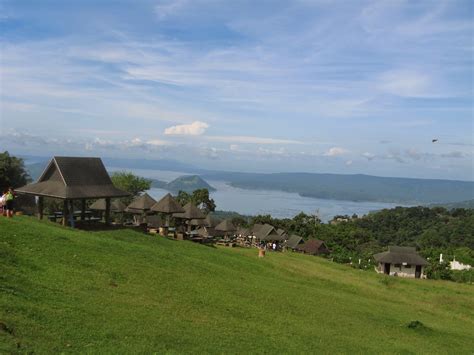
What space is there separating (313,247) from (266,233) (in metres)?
7.77

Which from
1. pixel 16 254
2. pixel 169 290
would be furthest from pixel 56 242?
pixel 169 290

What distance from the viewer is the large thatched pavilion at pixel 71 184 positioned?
94.9 ft

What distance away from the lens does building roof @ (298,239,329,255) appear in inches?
2584

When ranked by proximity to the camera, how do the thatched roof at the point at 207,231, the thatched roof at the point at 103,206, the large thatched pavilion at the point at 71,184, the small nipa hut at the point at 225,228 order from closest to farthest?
the large thatched pavilion at the point at 71,184 → the thatched roof at the point at 103,206 → the thatched roof at the point at 207,231 → the small nipa hut at the point at 225,228

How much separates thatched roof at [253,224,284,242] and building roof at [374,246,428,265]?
18399 mm

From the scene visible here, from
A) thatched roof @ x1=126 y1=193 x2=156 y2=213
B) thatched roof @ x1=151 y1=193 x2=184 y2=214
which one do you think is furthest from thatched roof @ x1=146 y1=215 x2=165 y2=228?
thatched roof @ x1=151 y1=193 x2=184 y2=214

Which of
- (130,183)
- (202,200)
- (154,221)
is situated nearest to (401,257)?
(154,221)

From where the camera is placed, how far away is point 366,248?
7488cm

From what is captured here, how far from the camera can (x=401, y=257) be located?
53469 millimetres

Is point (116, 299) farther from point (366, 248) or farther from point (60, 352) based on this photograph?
point (366, 248)

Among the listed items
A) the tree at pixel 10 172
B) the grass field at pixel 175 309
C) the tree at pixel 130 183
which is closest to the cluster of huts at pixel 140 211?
the grass field at pixel 175 309

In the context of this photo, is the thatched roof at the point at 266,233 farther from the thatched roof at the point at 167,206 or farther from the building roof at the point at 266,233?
the thatched roof at the point at 167,206

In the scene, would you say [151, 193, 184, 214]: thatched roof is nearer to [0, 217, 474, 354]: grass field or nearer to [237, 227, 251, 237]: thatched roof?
[0, 217, 474, 354]: grass field

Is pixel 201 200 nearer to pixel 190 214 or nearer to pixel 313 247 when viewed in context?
pixel 313 247
